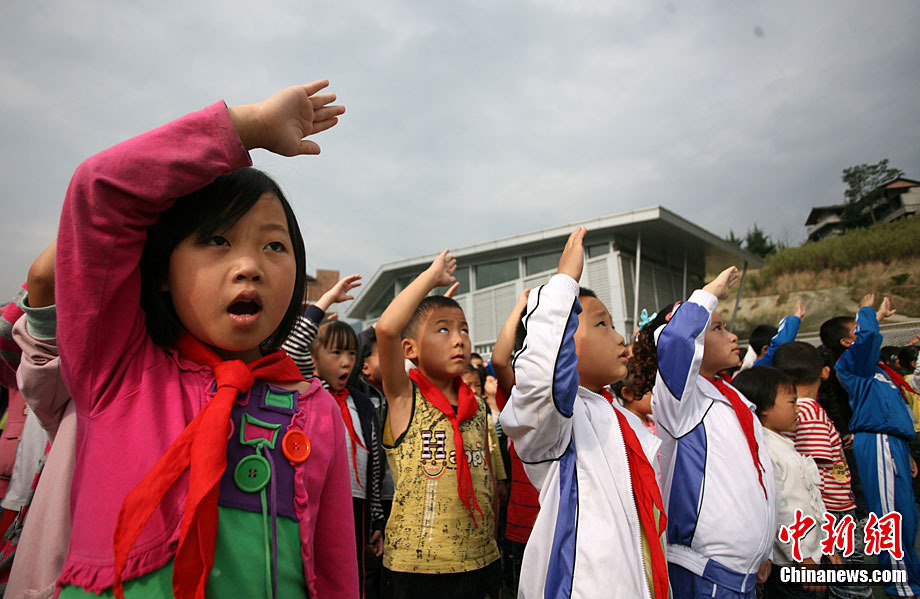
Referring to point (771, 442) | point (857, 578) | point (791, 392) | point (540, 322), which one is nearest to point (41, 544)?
point (540, 322)

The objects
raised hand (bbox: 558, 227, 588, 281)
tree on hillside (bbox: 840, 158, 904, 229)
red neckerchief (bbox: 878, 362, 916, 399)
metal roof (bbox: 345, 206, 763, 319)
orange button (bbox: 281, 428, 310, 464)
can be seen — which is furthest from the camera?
tree on hillside (bbox: 840, 158, 904, 229)

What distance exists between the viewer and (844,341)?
5.23m

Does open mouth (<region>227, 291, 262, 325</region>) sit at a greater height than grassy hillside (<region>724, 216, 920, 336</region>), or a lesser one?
lesser

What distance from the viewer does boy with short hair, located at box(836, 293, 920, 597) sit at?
4199 mm

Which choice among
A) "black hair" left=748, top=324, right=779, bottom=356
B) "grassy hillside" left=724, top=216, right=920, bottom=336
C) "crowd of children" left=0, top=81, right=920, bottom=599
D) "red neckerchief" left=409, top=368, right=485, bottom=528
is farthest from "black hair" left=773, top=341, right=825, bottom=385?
"grassy hillside" left=724, top=216, right=920, bottom=336

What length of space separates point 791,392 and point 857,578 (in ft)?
4.39

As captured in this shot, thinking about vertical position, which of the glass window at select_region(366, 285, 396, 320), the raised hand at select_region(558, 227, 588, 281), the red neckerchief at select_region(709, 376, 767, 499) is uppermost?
the glass window at select_region(366, 285, 396, 320)

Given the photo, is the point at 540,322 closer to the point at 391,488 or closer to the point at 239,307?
the point at 239,307

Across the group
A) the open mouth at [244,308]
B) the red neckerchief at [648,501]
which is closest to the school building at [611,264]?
the red neckerchief at [648,501]

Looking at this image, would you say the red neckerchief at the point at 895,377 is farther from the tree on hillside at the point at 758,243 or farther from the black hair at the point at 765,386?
the tree on hillside at the point at 758,243

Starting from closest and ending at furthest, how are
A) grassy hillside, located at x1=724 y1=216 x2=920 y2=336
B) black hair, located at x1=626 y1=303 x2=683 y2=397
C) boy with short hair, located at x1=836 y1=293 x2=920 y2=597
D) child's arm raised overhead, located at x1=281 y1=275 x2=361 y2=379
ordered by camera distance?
1. child's arm raised overhead, located at x1=281 y1=275 x2=361 y2=379
2. black hair, located at x1=626 y1=303 x2=683 y2=397
3. boy with short hair, located at x1=836 y1=293 x2=920 y2=597
4. grassy hillside, located at x1=724 y1=216 x2=920 y2=336

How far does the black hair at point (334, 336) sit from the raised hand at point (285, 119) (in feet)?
7.53

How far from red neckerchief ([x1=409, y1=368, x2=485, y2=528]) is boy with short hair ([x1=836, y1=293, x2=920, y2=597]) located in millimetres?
3768

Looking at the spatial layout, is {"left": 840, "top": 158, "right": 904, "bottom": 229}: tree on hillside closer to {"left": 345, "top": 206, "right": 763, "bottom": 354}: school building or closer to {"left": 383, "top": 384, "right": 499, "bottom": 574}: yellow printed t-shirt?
{"left": 345, "top": 206, "right": 763, "bottom": 354}: school building
